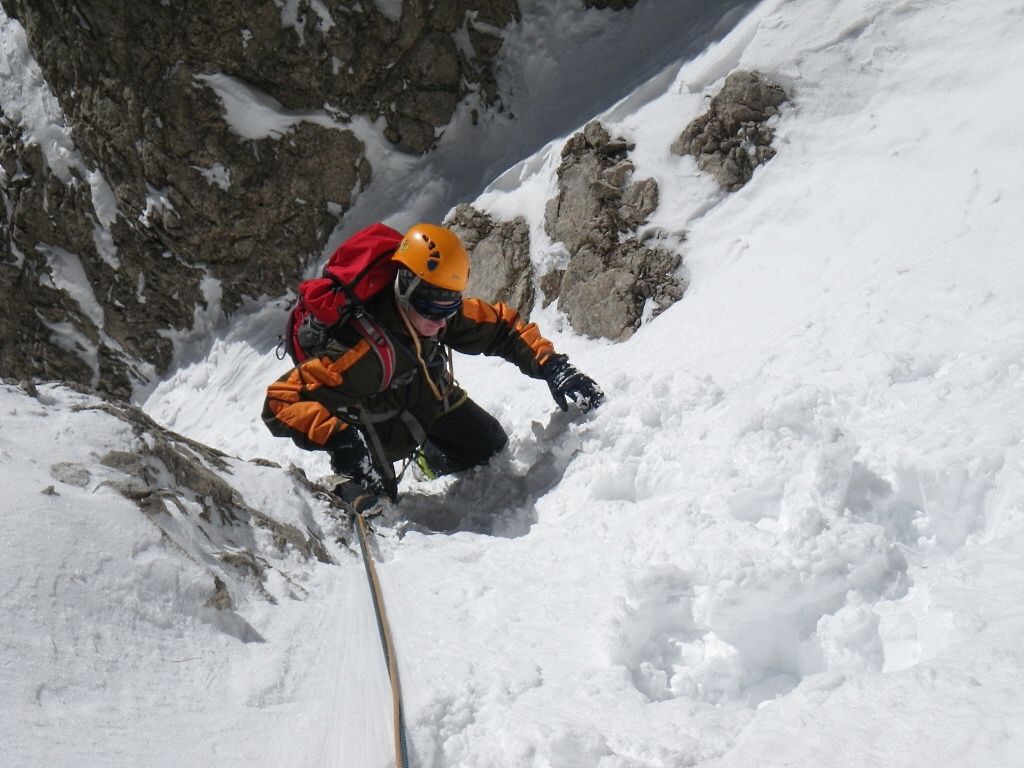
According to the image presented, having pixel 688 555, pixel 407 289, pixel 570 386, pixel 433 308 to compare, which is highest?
pixel 407 289

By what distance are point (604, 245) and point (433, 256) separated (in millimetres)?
2544

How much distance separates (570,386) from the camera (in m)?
4.76

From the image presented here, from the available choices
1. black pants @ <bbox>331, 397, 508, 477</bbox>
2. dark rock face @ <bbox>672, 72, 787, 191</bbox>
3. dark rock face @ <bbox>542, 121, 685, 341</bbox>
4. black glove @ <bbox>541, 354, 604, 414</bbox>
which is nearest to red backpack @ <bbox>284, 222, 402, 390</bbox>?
black pants @ <bbox>331, 397, 508, 477</bbox>

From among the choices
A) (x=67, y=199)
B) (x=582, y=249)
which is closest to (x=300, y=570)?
(x=582, y=249)

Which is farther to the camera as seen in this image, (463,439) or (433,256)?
(463,439)

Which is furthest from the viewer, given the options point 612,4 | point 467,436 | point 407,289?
point 612,4

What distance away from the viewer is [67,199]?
10.5m

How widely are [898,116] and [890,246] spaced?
4.93ft

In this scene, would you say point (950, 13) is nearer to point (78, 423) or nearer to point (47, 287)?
point (78, 423)

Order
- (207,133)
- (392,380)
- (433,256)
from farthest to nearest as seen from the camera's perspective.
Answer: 1. (207,133)
2. (392,380)
3. (433,256)

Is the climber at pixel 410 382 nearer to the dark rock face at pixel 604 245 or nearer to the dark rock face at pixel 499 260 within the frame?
the dark rock face at pixel 604 245

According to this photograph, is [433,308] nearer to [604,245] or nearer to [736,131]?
[604,245]

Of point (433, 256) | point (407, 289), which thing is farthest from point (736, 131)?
point (407, 289)

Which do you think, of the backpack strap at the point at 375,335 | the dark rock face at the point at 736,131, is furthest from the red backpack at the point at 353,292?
the dark rock face at the point at 736,131
